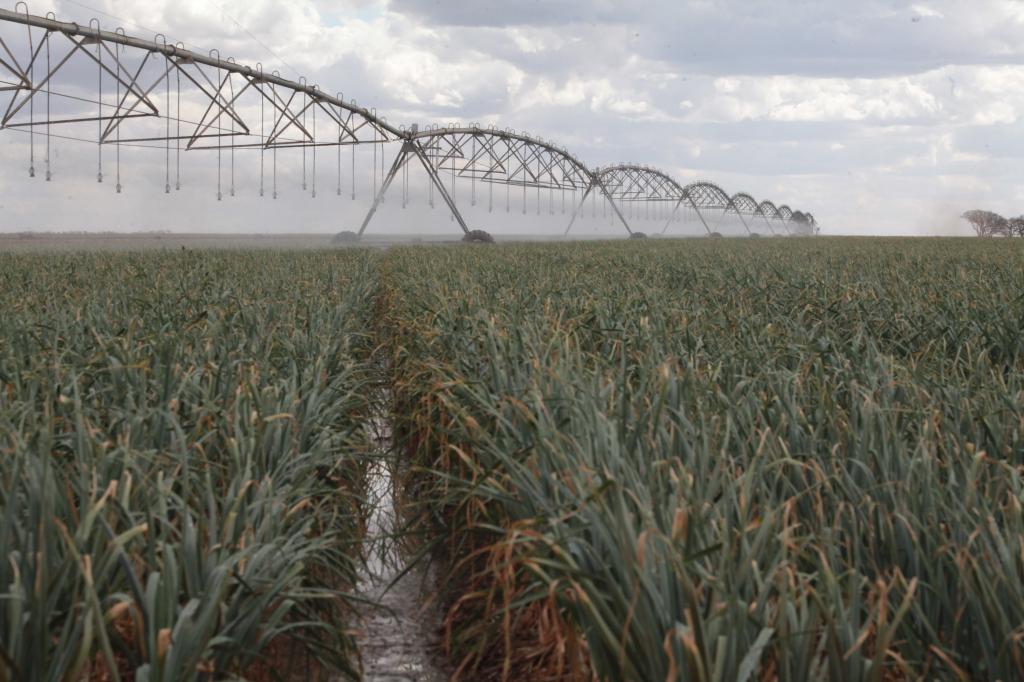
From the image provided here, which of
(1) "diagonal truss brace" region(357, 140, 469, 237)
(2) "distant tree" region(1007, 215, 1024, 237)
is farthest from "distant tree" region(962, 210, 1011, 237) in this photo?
(1) "diagonal truss brace" region(357, 140, 469, 237)

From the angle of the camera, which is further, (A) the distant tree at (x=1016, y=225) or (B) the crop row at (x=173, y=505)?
(A) the distant tree at (x=1016, y=225)

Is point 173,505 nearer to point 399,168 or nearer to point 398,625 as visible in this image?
point 398,625

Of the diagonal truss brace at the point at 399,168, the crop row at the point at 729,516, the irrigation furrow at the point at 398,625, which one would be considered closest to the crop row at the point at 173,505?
the irrigation furrow at the point at 398,625

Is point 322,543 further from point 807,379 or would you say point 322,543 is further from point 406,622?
point 807,379

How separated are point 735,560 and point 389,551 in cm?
319

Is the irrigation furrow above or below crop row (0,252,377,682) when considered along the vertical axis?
below

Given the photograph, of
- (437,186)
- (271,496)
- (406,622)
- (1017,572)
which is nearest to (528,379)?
(406,622)

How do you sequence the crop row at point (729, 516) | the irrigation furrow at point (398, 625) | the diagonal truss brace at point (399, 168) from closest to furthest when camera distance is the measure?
the crop row at point (729, 516) < the irrigation furrow at point (398, 625) < the diagonal truss brace at point (399, 168)

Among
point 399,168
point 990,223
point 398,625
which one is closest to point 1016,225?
point 990,223

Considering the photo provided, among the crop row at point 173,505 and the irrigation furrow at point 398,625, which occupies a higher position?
the crop row at point 173,505

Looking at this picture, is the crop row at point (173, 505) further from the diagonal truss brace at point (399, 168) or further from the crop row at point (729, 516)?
the diagonal truss brace at point (399, 168)

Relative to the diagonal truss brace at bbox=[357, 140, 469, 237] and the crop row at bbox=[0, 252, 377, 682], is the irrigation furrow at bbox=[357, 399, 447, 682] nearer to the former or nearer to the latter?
the crop row at bbox=[0, 252, 377, 682]

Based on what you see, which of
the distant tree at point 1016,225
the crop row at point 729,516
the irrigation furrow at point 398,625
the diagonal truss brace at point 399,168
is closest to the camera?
the crop row at point 729,516

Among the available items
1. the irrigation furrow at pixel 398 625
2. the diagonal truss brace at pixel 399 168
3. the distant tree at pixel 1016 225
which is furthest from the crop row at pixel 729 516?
the distant tree at pixel 1016 225
